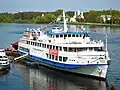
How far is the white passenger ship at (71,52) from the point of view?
52562mm

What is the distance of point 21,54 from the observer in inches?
2778

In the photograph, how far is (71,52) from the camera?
5431 cm

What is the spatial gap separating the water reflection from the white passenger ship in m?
1.14

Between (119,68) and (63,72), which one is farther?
(119,68)

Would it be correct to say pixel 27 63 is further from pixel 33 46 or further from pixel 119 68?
pixel 119 68

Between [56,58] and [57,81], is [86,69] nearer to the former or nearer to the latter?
[57,81]

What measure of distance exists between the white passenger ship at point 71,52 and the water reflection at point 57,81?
1.14 meters

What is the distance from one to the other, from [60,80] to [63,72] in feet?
13.3

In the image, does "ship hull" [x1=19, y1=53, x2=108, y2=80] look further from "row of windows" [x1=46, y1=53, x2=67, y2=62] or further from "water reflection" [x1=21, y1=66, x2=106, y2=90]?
"row of windows" [x1=46, y1=53, x2=67, y2=62]

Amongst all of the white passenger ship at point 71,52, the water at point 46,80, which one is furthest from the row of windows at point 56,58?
the water at point 46,80

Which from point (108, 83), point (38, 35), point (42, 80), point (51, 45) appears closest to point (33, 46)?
point (38, 35)

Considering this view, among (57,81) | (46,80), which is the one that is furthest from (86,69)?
(46,80)

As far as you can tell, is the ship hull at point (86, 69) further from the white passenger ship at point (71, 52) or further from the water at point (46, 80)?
the water at point (46, 80)

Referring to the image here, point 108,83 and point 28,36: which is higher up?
point 28,36
